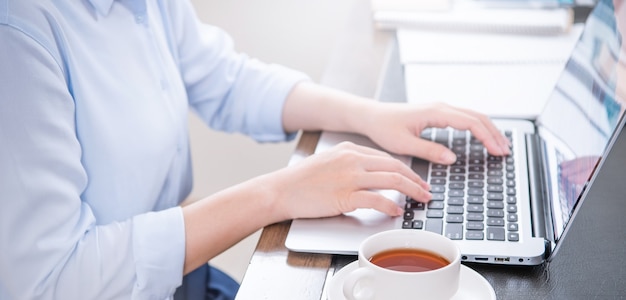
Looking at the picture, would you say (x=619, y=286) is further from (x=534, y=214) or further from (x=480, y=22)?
(x=480, y=22)

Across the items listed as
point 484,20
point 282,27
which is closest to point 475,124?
point 484,20

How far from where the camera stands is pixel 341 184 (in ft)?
2.95

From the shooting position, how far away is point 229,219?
901 millimetres

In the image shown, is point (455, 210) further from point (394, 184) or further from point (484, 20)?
point (484, 20)

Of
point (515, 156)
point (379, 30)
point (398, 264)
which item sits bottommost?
point (379, 30)

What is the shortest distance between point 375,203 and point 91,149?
323mm

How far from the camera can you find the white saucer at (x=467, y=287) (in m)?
0.72

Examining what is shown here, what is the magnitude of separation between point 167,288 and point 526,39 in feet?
2.63

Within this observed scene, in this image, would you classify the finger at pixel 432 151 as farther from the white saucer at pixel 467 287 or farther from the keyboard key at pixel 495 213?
the white saucer at pixel 467 287

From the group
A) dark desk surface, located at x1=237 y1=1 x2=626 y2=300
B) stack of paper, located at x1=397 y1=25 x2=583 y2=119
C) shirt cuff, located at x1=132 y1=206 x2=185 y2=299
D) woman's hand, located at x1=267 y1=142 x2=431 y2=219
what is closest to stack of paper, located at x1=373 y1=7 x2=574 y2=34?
stack of paper, located at x1=397 y1=25 x2=583 y2=119

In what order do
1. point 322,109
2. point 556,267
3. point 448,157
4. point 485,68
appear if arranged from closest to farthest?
point 556,267 < point 448,157 < point 322,109 < point 485,68

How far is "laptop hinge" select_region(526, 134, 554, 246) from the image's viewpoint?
850 millimetres

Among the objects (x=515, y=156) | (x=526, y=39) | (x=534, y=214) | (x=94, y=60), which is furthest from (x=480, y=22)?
(x=94, y=60)

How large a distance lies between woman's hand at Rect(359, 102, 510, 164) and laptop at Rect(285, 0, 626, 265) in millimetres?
16
